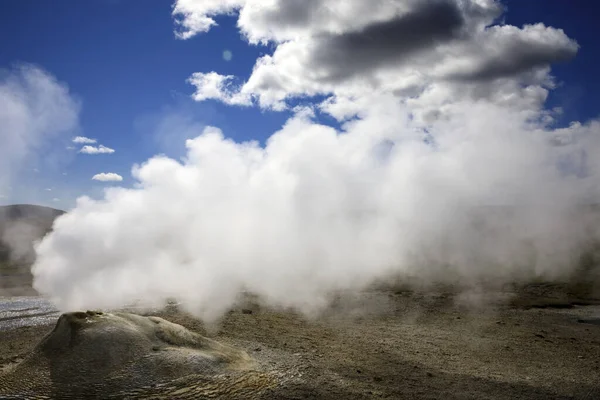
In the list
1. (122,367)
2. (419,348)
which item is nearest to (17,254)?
(122,367)

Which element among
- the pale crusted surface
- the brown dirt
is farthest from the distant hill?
the pale crusted surface

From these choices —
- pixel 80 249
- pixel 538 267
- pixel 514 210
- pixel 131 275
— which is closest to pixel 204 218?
pixel 131 275

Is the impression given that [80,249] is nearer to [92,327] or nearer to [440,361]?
[92,327]

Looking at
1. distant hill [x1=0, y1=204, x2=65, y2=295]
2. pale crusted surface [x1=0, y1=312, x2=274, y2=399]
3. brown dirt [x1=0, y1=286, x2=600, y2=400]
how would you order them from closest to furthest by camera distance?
pale crusted surface [x1=0, y1=312, x2=274, y2=399]
brown dirt [x1=0, y1=286, x2=600, y2=400]
distant hill [x1=0, y1=204, x2=65, y2=295]

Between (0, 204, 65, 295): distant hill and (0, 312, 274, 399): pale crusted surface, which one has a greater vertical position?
(0, 204, 65, 295): distant hill

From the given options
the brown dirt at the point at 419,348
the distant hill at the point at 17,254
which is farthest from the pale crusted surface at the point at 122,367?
the distant hill at the point at 17,254

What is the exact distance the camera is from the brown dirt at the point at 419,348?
9.18 metres

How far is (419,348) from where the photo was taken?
12102 mm

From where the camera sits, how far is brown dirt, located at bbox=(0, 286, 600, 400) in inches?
361

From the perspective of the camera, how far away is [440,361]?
1095 centimetres

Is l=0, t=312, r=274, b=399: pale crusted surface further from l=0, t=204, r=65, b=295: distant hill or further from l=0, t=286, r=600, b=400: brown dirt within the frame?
l=0, t=204, r=65, b=295: distant hill

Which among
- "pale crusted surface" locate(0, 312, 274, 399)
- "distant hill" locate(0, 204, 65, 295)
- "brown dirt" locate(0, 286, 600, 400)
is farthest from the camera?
"distant hill" locate(0, 204, 65, 295)

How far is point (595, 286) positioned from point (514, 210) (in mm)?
17132

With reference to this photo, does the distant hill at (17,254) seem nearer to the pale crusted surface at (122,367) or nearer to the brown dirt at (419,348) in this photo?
the brown dirt at (419,348)
